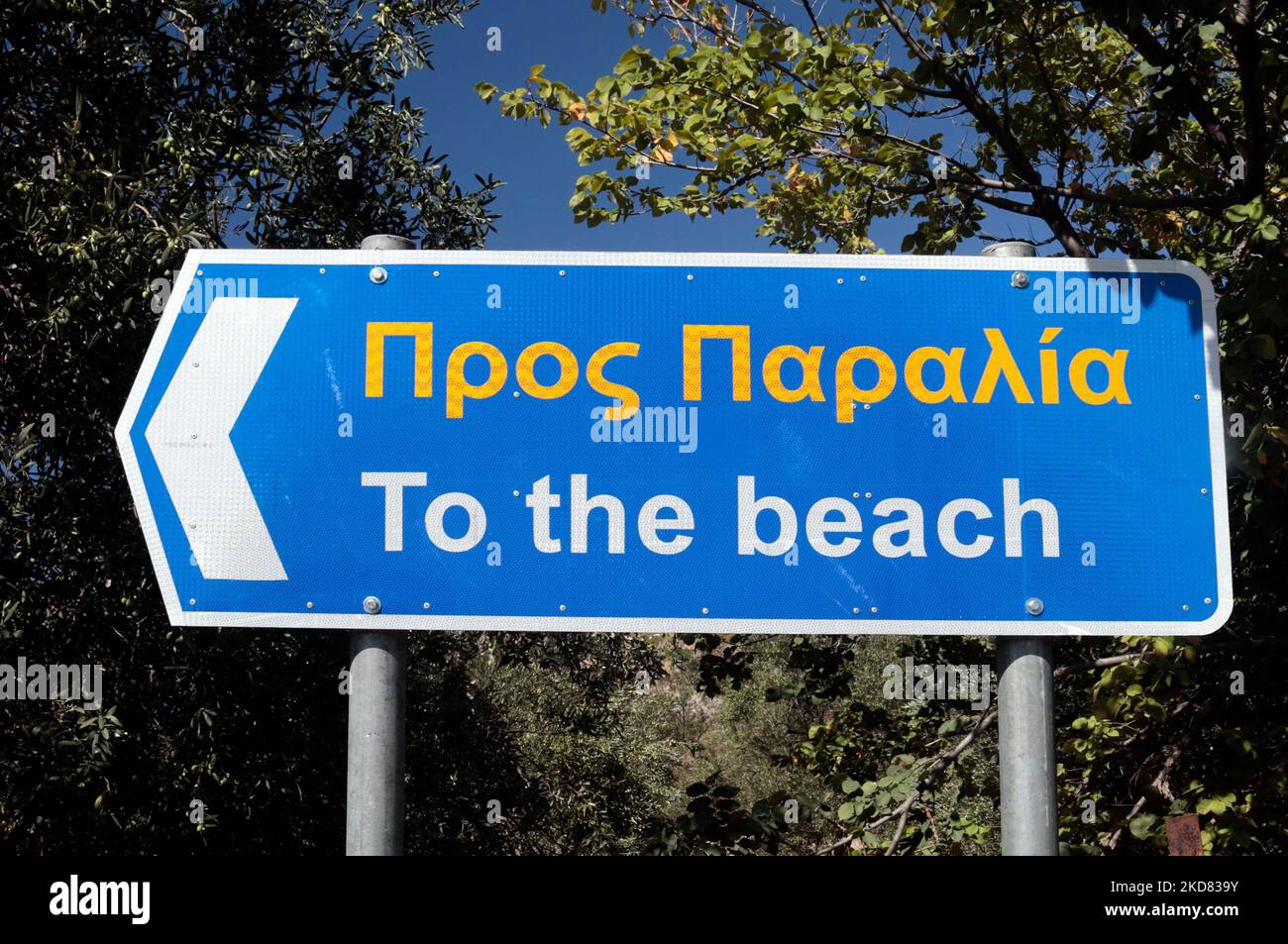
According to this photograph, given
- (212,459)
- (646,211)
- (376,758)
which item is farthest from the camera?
(646,211)

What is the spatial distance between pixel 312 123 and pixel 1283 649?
27.4 ft

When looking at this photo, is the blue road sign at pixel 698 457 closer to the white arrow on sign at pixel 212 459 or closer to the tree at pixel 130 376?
the white arrow on sign at pixel 212 459

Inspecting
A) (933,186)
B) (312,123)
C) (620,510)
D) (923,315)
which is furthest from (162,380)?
(312,123)

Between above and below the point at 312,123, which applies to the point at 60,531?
below

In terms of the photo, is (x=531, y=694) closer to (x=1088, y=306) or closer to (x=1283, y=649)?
(x=1283, y=649)

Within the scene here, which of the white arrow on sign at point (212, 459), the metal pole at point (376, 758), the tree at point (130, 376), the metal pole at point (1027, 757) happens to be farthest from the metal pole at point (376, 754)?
the tree at point (130, 376)

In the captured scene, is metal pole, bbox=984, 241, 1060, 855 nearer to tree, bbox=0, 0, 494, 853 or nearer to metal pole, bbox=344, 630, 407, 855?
metal pole, bbox=344, 630, 407, 855

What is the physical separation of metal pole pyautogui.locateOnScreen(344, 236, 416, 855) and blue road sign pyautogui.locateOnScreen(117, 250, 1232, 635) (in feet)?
0.30

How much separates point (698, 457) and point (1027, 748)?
730mm

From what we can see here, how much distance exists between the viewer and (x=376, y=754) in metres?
1.58

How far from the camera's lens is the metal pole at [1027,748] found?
1.57 m

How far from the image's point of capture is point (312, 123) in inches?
347

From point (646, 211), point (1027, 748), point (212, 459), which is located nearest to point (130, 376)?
point (646, 211)

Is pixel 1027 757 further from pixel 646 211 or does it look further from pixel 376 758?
pixel 646 211
